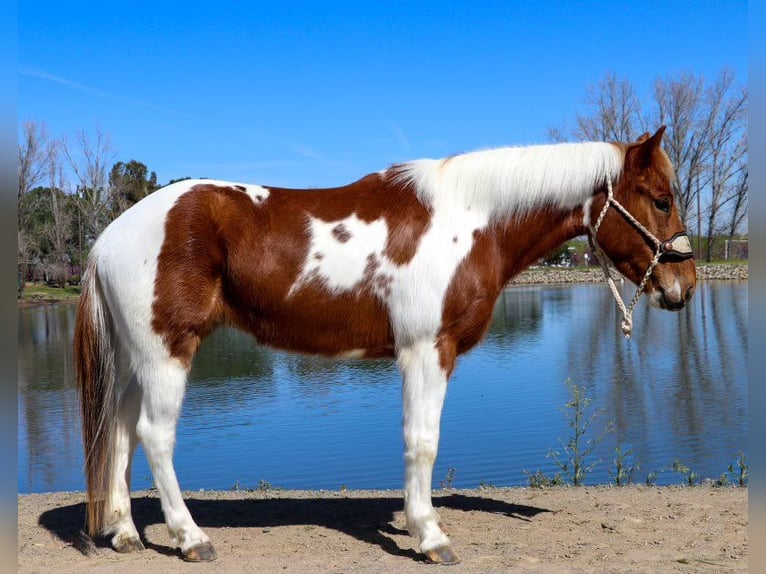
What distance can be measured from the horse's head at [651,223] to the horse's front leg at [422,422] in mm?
1215

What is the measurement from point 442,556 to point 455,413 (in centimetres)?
684

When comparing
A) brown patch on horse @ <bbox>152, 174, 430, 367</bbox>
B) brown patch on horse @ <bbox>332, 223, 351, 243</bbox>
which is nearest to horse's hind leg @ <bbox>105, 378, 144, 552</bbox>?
brown patch on horse @ <bbox>152, 174, 430, 367</bbox>

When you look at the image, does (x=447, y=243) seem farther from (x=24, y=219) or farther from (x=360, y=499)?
(x=24, y=219)

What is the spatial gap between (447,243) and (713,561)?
2.11 meters

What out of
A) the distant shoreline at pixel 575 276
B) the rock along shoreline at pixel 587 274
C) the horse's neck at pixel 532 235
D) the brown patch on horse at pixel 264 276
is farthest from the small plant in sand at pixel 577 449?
the rock along shoreline at pixel 587 274

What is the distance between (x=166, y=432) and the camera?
4.11 m

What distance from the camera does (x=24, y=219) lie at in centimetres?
4447

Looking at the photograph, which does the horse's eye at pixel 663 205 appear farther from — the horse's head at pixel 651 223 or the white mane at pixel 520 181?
the white mane at pixel 520 181

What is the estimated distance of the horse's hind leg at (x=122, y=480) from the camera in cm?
435

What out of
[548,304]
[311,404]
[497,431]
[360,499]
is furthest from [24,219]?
[360,499]

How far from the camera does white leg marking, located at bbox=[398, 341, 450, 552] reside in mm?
4141

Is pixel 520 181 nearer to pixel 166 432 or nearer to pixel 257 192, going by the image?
pixel 257 192

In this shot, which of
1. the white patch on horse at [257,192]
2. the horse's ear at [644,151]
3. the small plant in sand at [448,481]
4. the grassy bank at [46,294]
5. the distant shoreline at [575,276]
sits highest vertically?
the horse's ear at [644,151]

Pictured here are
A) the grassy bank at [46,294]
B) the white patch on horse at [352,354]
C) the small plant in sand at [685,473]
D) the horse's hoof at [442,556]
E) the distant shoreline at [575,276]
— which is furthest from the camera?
the grassy bank at [46,294]
